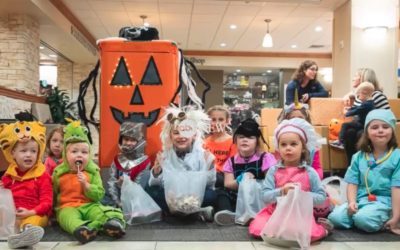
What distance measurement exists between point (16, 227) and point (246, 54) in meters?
10.6

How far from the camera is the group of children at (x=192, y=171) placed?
2160mm

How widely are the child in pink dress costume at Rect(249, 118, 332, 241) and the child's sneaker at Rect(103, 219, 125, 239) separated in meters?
0.65

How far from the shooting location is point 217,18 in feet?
26.9

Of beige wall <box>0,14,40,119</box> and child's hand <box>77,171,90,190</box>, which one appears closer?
child's hand <box>77,171,90,190</box>

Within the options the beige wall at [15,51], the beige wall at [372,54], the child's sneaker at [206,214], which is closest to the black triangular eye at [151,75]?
the child's sneaker at [206,214]

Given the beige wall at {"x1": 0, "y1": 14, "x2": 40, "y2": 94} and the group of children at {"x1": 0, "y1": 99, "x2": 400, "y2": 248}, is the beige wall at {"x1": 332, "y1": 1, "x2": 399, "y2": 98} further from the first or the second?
the beige wall at {"x1": 0, "y1": 14, "x2": 40, "y2": 94}

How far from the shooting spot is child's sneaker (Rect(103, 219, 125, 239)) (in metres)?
2.03

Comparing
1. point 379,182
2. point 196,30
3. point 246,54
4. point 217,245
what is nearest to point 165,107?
point 217,245

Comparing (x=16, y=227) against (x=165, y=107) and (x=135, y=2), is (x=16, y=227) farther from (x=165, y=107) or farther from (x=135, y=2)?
(x=135, y=2)

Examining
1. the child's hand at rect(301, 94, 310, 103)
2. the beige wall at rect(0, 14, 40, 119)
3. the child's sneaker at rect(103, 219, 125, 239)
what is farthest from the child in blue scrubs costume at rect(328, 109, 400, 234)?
the beige wall at rect(0, 14, 40, 119)

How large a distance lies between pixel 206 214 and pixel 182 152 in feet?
1.34

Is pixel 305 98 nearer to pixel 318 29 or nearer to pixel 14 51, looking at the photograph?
pixel 14 51

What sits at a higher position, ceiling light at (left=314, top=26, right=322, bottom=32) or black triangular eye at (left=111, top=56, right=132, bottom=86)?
ceiling light at (left=314, top=26, right=322, bottom=32)

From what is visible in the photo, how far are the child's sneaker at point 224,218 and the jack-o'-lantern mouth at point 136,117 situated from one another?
0.83m
